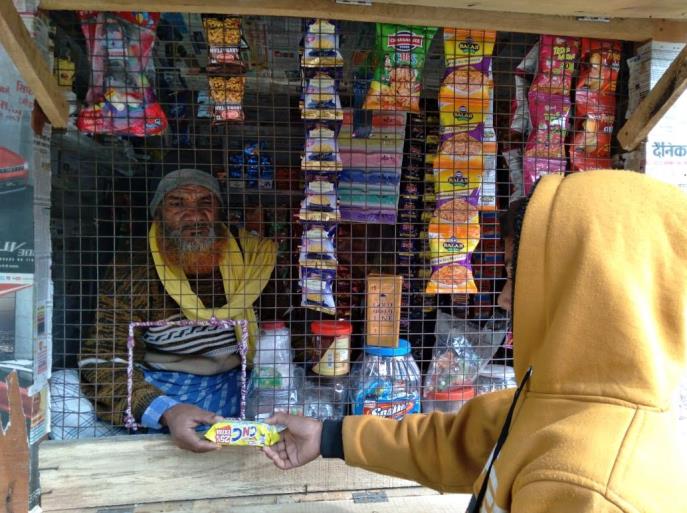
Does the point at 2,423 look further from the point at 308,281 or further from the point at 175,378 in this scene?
the point at 308,281

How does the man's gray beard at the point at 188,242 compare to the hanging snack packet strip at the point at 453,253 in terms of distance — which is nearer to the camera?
the hanging snack packet strip at the point at 453,253

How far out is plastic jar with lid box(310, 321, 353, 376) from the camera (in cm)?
156

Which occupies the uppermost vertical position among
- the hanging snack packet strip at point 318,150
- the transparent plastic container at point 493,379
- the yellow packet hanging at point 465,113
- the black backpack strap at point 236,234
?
the yellow packet hanging at point 465,113

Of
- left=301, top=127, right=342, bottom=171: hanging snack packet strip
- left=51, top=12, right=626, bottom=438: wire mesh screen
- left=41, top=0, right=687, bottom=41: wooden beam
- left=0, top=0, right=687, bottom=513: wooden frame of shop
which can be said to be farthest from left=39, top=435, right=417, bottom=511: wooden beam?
left=41, top=0, right=687, bottom=41: wooden beam

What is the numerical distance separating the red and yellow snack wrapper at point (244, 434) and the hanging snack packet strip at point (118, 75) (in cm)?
81

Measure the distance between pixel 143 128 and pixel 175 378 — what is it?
2.92ft

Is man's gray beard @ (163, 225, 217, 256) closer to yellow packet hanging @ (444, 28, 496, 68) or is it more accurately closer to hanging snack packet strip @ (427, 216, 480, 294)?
hanging snack packet strip @ (427, 216, 480, 294)

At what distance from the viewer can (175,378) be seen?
1.75m

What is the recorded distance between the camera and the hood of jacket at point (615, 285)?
64 centimetres

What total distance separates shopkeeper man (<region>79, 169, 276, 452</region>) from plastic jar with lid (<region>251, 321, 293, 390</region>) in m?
0.13

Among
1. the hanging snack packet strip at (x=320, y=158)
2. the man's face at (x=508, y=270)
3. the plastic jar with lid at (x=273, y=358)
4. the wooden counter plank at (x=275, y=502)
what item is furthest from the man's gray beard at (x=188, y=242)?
the man's face at (x=508, y=270)

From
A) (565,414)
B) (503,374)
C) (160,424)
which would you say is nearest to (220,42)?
(160,424)

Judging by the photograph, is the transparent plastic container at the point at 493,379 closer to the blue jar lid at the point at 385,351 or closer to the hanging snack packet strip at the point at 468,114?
the blue jar lid at the point at 385,351

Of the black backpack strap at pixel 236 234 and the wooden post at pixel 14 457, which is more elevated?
the black backpack strap at pixel 236 234
